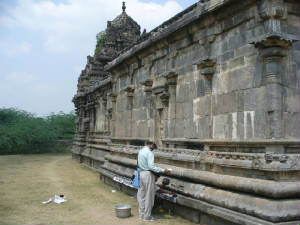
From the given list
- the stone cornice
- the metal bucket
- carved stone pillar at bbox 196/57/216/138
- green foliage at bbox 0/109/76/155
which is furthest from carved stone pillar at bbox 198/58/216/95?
green foliage at bbox 0/109/76/155

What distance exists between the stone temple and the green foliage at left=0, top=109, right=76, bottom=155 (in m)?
19.9

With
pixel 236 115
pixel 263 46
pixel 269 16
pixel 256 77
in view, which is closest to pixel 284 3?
pixel 269 16

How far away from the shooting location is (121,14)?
2322cm

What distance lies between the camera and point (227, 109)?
6.49 meters

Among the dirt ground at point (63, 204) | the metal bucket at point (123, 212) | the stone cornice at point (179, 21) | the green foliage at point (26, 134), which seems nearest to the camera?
the stone cornice at point (179, 21)

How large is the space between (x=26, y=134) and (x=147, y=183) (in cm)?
2359

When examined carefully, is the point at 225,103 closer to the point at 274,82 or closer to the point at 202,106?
the point at 202,106

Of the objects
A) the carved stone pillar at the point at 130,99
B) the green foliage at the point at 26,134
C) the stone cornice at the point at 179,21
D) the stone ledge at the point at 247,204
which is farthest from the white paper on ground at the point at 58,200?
the green foliage at the point at 26,134

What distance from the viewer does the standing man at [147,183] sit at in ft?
23.4

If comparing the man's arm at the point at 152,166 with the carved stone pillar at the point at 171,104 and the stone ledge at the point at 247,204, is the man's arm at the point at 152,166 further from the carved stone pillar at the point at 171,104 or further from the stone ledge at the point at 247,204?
the carved stone pillar at the point at 171,104

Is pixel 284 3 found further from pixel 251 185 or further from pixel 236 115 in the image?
pixel 251 185

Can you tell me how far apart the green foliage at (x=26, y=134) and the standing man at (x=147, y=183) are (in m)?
22.9

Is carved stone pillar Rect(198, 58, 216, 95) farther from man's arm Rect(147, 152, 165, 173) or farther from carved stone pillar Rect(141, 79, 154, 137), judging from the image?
carved stone pillar Rect(141, 79, 154, 137)

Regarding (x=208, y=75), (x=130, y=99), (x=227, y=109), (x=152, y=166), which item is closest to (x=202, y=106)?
(x=208, y=75)
